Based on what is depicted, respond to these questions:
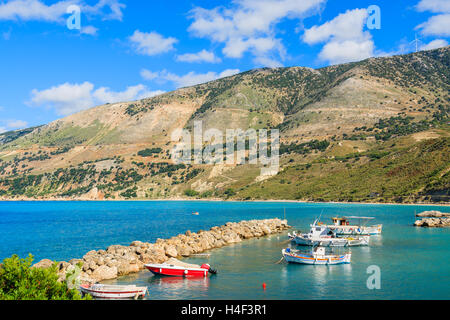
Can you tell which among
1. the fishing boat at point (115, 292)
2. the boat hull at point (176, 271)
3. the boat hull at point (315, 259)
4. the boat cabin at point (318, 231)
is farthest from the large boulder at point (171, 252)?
the boat cabin at point (318, 231)

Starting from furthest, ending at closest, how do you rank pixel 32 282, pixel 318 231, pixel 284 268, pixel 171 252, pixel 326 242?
pixel 318 231 → pixel 326 242 → pixel 171 252 → pixel 284 268 → pixel 32 282

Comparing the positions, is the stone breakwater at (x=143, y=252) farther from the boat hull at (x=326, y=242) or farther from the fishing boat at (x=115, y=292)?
the boat hull at (x=326, y=242)

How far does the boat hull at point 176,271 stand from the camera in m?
33.5

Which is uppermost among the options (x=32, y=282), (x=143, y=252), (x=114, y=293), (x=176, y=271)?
(x=32, y=282)

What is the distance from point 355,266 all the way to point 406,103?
178 m

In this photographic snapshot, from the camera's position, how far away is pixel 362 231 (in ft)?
203

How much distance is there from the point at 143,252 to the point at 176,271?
7798 mm

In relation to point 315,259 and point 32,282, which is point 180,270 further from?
point 32,282

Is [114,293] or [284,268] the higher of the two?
[114,293]

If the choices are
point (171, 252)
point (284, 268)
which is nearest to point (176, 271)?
point (171, 252)

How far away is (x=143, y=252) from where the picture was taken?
40469 millimetres

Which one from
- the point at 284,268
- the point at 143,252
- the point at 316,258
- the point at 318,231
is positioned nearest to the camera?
the point at 284,268

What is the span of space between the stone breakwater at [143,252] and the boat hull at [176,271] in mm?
2846
